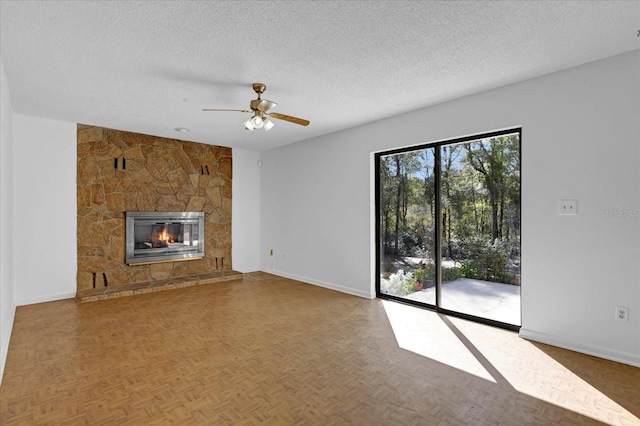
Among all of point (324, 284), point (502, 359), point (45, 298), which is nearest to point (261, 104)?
point (502, 359)

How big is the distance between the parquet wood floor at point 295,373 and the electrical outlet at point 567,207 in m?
1.25

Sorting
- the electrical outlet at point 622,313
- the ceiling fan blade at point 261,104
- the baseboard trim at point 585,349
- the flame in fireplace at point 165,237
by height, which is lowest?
the baseboard trim at point 585,349

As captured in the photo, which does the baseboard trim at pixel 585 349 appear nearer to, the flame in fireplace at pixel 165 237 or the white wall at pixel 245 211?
the white wall at pixel 245 211

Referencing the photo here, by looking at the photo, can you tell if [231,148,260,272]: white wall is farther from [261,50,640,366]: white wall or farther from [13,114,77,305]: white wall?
[261,50,640,366]: white wall

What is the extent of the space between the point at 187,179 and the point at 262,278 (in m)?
2.29

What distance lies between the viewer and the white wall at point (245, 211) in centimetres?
677

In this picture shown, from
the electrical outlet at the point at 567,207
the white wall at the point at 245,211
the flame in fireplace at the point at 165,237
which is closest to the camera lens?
the electrical outlet at the point at 567,207

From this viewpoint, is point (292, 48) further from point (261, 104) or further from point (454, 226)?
point (454, 226)

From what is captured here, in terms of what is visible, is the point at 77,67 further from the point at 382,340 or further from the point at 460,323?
the point at 460,323

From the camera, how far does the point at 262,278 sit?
629 cm

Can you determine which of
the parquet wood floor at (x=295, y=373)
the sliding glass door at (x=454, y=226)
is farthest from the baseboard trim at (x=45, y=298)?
the sliding glass door at (x=454, y=226)

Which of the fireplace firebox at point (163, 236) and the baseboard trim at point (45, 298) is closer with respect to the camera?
the baseboard trim at point (45, 298)

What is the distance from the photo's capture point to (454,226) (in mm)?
4074

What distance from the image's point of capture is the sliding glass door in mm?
3625
